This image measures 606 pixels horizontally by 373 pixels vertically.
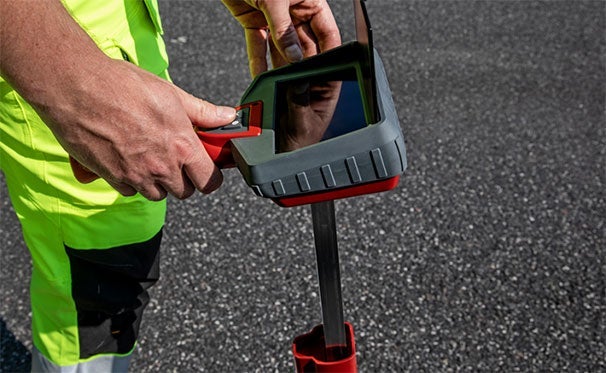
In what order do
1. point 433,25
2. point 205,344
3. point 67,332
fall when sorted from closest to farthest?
point 67,332 → point 205,344 → point 433,25

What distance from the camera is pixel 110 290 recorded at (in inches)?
56.8

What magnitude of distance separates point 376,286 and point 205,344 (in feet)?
1.53

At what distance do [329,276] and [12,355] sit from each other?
112cm

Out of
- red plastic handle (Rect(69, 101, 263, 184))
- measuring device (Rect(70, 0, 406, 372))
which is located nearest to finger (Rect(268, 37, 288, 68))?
measuring device (Rect(70, 0, 406, 372))

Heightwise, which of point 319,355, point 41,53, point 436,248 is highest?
point 41,53

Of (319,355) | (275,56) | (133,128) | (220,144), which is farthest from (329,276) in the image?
(275,56)

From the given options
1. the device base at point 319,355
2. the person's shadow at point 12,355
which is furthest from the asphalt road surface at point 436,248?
the device base at point 319,355

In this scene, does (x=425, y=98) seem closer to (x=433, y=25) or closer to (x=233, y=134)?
(x=433, y=25)

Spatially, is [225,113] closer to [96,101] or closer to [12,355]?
[96,101]

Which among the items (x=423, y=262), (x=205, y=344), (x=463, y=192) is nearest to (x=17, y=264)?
(x=205, y=344)

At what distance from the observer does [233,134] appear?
1.10 m

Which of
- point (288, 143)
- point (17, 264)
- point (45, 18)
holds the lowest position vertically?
point (17, 264)

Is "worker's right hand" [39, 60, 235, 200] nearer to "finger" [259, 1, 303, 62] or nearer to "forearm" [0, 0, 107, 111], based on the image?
"forearm" [0, 0, 107, 111]

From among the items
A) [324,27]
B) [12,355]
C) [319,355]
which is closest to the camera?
[319,355]
